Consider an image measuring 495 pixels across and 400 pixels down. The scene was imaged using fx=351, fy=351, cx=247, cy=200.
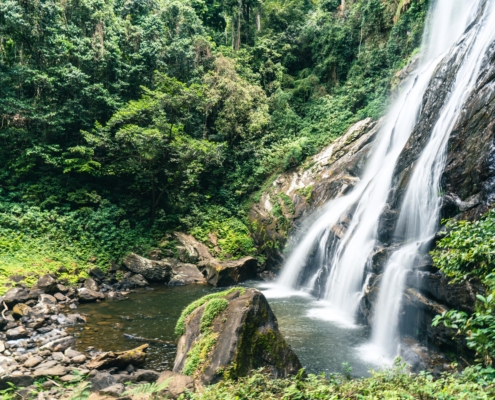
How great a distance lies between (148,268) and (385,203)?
10408mm

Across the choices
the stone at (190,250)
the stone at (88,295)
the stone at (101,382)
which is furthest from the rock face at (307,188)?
the stone at (101,382)

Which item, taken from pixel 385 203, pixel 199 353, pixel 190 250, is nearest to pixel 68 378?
pixel 199 353

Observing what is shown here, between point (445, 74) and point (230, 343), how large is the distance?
1247 cm

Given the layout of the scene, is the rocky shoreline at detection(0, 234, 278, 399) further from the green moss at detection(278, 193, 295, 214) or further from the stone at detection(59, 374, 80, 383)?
the green moss at detection(278, 193, 295, 214)

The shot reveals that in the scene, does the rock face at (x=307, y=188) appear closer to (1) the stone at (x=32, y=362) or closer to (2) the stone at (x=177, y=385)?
(2) the stone at (x=177, y=385)

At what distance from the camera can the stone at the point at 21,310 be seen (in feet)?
34.1

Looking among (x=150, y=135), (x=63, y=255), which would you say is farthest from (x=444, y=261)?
(x=63, y=255)

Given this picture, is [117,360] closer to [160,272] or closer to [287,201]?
[160,272]

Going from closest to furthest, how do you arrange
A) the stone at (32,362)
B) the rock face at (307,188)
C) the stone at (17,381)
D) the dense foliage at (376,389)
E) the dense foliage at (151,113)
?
1. the dense foliage at (376,389)
2. the stone at (17,381)
3. the stone at (32,362)
4. the dense foliage at (151,113)
5. the rock face at (307,188)

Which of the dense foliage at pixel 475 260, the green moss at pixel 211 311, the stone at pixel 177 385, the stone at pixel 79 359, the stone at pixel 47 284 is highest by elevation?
the dense foliage at pixel 475 260

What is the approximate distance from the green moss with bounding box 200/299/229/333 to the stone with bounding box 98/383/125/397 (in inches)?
71.2

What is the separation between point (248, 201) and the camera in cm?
2092

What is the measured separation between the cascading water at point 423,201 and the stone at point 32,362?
8.27 m

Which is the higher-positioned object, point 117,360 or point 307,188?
point 307,188
